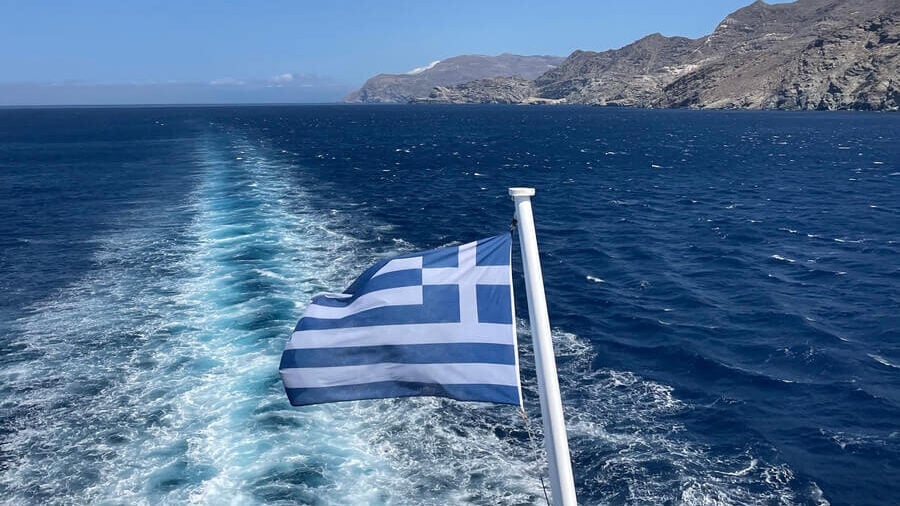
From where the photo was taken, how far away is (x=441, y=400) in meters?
22.2

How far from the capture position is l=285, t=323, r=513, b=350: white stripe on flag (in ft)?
31.9

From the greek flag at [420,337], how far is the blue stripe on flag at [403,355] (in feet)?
0.05

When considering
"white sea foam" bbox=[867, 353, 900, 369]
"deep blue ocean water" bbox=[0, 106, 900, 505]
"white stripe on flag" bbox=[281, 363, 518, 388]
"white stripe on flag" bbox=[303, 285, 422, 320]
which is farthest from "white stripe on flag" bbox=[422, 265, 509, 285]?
"white sea foam" bbox=[867, 353, 900, 369]

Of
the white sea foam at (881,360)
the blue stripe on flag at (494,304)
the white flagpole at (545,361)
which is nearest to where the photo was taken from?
the white flagpole at (545,361)

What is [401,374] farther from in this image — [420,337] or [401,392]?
[420,337]

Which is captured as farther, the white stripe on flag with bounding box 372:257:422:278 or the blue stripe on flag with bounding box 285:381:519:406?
the white stripe on flag with bounding box 372:257:422:278

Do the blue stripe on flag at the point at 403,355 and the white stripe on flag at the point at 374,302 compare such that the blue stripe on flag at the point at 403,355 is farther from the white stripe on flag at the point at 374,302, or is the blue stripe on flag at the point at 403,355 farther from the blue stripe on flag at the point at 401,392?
the white stripe on flag at the point at 374,302

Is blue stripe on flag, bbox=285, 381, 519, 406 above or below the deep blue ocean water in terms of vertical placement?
above

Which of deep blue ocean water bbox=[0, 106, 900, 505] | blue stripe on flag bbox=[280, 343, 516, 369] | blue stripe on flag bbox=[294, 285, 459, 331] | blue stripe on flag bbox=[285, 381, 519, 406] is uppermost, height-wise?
blue stripe on flag bbox=[294, 285, 459, 331]

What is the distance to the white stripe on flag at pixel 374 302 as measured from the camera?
390 inches

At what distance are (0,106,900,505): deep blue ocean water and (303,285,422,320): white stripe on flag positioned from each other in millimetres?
7979

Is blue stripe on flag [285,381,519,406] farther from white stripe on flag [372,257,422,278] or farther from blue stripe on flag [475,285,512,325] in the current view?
white stripe on flag [372,257,422,278]

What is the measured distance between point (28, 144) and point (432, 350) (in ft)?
485

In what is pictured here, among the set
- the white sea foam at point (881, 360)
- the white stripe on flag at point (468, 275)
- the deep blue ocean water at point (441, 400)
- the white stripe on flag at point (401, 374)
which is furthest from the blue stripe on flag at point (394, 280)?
the white sea foam at point (881, 360)
